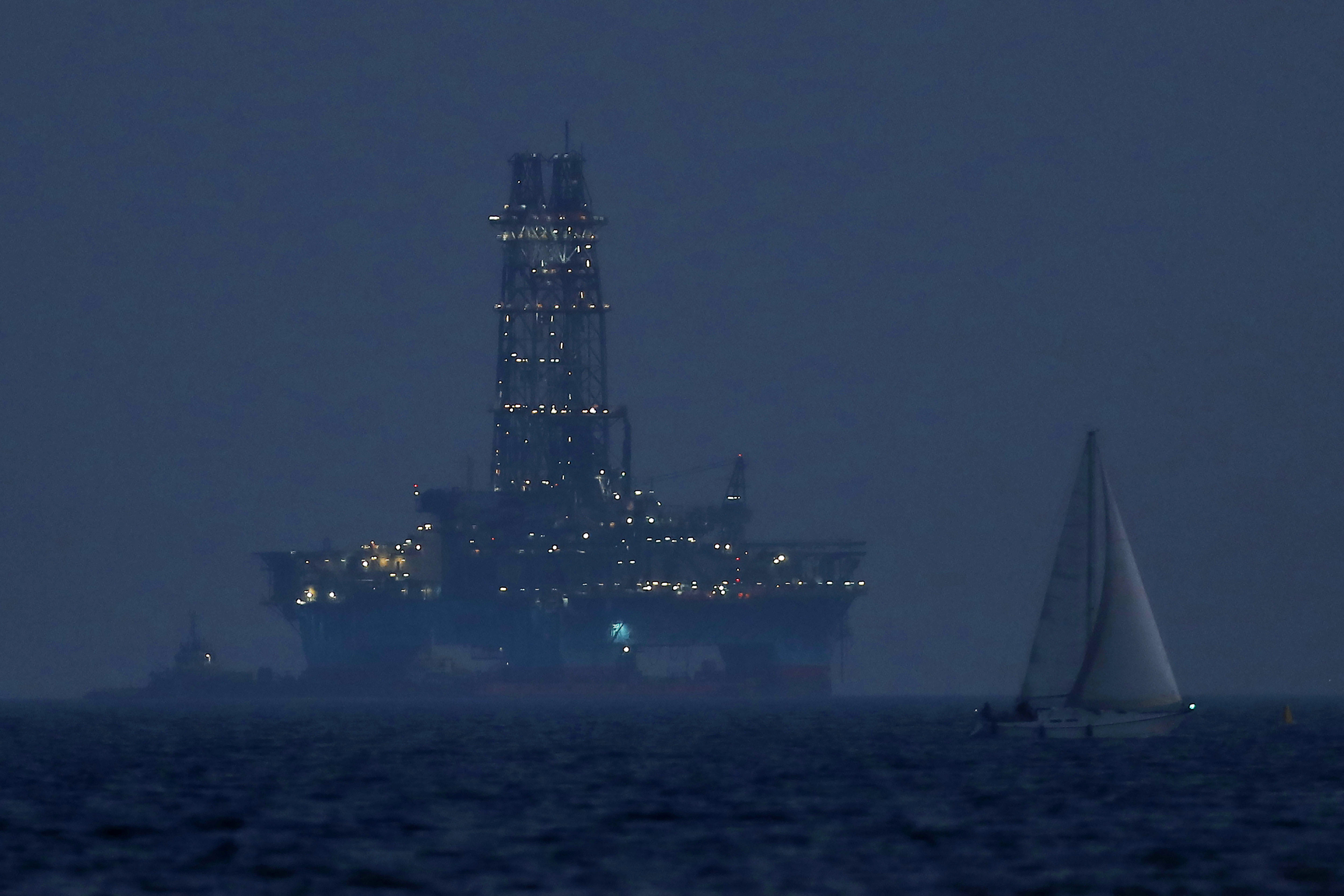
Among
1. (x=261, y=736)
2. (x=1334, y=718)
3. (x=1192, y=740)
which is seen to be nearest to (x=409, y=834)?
(x=1192, y=740)

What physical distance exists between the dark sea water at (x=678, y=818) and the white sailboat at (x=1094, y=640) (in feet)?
6.24

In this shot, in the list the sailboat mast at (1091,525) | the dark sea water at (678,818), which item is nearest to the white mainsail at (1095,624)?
the sailboat mast at (1091,525)

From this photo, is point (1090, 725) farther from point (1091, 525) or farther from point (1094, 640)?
point (1091, 525)

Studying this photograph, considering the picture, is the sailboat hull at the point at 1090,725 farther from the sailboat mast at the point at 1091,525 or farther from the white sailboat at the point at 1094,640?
the sailboat mast at the point at 1091,525

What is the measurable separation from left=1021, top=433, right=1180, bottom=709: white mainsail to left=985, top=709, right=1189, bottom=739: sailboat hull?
907 mm

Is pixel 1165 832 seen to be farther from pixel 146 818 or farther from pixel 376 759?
pixel 376 759

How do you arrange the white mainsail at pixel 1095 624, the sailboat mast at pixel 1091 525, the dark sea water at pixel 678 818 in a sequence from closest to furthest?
the dark sea water at pixel 678 818 → the white mainsail at pixel 1095 624 → the sailboat mast at pixel 1091 525

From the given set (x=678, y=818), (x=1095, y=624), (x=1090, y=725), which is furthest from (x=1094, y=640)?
(x=678, y=818)

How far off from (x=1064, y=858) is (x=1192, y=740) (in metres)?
65.2

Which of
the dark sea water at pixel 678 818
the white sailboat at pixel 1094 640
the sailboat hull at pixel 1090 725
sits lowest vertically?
the dark sea water at pixel 678 818

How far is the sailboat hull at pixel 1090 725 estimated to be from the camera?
334 ft

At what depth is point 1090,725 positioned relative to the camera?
10188 centimetres

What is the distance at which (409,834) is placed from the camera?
6366cm

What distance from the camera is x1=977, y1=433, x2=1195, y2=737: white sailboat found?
10038 cm
